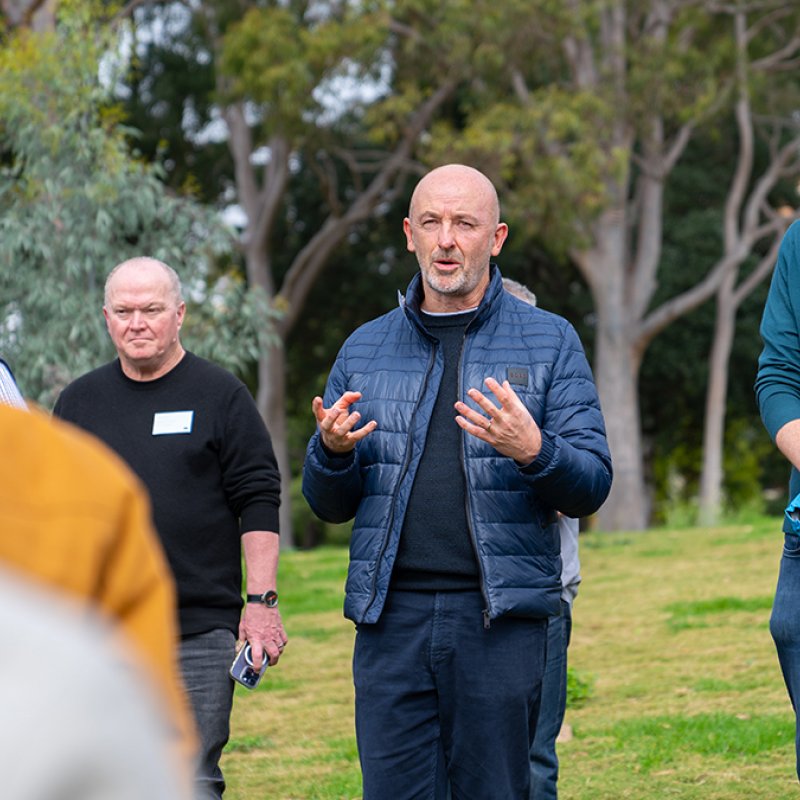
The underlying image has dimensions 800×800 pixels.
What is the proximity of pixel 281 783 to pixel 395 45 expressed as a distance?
18.2 meters

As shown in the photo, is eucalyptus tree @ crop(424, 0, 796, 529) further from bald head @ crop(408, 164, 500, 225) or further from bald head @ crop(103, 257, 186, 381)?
bald head @ crop(408, 164, 500, 225)

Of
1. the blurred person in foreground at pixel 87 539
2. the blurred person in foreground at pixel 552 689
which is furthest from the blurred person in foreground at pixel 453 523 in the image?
the blurred person in foreground at pixel 87 539

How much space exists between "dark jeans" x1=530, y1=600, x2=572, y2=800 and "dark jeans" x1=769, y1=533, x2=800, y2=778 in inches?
65.0

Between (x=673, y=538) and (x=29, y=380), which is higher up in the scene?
(x=29, y=380)

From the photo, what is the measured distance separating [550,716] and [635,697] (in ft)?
10.6

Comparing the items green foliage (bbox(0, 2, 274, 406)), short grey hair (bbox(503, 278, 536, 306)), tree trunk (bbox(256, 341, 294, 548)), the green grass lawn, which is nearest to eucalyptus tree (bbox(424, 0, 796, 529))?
tree trunk (bbox(256, 341, 294, 548))

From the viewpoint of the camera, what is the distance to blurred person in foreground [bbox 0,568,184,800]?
2.30ft

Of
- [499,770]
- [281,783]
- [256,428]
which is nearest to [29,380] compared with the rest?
[281,783]

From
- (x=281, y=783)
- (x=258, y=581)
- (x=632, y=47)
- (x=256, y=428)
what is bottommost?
(x=281, y=783)

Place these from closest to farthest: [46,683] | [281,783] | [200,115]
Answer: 1. [46,683]
2. [281,783]
3. [200,115]

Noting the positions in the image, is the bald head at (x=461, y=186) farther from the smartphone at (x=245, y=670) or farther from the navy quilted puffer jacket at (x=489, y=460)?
the smartphone at (x=245, y=670)

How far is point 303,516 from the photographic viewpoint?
35750 mm

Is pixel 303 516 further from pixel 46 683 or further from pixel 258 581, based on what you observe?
pixel 46 683

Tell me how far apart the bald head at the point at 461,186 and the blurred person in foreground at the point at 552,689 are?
3.76 feet
